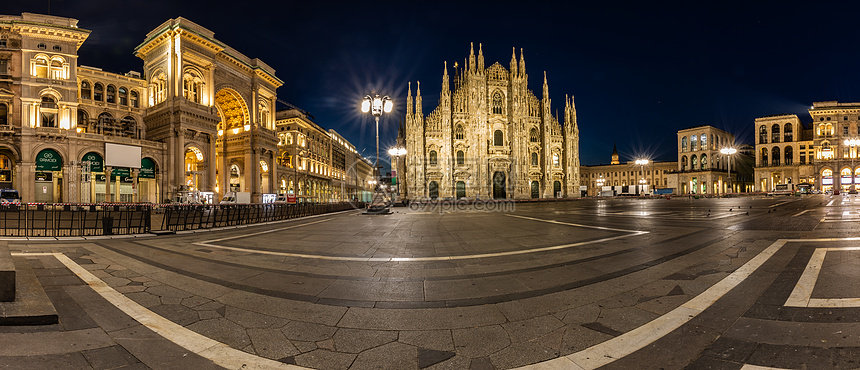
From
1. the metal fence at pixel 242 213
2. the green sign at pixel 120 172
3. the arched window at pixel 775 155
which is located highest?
the arched window at pixel 775 155

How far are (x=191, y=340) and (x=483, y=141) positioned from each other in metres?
56.2

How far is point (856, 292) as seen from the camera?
13.3ft

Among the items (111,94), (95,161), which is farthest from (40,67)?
(95,161)

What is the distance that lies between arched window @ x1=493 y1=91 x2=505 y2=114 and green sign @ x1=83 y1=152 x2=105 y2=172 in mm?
Result: 54381

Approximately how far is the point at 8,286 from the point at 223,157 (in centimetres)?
5206

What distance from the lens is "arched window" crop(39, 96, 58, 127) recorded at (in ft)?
115

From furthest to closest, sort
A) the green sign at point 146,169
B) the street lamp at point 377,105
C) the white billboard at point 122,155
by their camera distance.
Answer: the green sign at point 146,169 < the white billboard at point 122,155 < the street lamp at point 377,105

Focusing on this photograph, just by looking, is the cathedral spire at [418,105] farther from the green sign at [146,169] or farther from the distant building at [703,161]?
the distant building at [703,161]

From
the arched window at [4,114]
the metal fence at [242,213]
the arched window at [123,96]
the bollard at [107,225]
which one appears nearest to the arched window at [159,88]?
the arched window at [123,96]

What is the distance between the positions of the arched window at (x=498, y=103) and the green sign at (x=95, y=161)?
178ft

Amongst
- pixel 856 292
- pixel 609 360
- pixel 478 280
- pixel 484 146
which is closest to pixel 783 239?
pixel 856 292

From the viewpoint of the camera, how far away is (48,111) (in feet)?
116

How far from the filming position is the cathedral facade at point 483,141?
5631 centimetres

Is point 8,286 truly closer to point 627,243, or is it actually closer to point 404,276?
point 404,276
